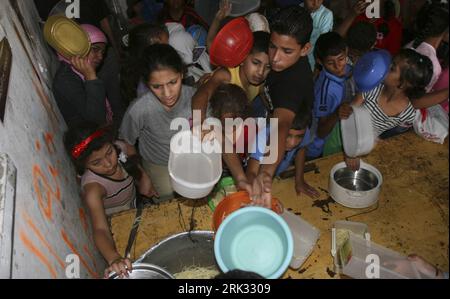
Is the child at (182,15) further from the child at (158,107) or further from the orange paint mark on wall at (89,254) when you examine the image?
the orange paint mark on wall at (89,254)

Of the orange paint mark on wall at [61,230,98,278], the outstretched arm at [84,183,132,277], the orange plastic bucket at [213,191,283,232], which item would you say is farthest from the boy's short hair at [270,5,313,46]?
the orange paint mark on wall at [61,230,98,278]

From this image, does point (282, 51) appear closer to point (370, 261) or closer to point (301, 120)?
point (301, 120)

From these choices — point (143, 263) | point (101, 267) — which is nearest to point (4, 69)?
point (143, 263)

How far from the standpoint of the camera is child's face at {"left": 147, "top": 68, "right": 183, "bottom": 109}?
2141mm

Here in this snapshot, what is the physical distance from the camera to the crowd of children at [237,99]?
7.03 feet

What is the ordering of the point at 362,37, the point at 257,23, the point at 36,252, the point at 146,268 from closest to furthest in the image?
the point at 36,252 → the point at 146,268 → the point at 257,23 → the point at 362,37

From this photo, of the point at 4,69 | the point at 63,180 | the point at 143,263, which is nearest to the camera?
the point at 4,69

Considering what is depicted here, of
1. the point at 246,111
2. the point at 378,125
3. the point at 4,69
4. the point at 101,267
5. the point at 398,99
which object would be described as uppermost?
the point at 4,69

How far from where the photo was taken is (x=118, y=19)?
440 cm

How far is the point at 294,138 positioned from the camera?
91.0 inches

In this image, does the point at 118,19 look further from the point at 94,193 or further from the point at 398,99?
the point at 398,99

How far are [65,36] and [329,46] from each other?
1.78m

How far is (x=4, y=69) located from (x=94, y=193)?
0.83 m

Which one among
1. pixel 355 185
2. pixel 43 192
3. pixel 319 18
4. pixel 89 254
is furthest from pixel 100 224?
pixel 319 18
